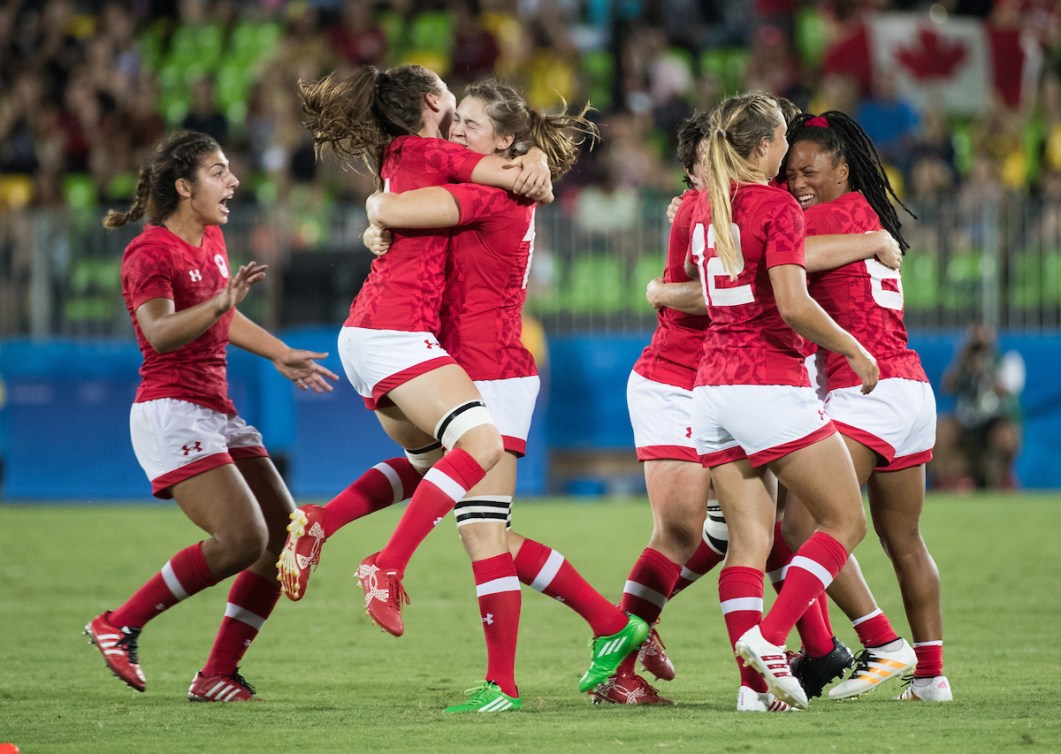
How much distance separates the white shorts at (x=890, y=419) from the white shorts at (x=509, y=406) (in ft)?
3.46

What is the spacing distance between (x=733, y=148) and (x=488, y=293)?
99 cm

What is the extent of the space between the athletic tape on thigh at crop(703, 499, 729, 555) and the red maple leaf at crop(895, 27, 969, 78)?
1298 centimetres

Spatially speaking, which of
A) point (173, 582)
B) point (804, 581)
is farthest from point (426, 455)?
point (804, 581)

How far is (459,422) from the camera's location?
514 cm

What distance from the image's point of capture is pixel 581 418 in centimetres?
1488

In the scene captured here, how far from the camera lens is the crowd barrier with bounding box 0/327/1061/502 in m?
14.7

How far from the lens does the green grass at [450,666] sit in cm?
462

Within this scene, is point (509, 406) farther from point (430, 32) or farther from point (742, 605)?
point (430, 32)

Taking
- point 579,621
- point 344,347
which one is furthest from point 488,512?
point 579,621

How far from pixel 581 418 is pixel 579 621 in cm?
688

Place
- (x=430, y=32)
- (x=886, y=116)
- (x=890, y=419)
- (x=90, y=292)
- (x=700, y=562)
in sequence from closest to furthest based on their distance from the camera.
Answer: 1. (x=890, y=419)
2. (x=700, y=562)
3. (x=90, y=292)
4. (x=886, y=116)
5. (x=430, y=32)

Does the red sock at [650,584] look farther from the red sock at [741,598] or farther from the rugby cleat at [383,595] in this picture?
the rugby cleat at [383,595]

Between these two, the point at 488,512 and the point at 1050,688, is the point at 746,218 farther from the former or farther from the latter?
the point at 1050,688

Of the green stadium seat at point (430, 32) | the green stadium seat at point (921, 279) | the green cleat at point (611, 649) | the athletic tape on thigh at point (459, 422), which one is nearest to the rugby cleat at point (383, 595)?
the athletic tape on thigh at point (459, 422)
